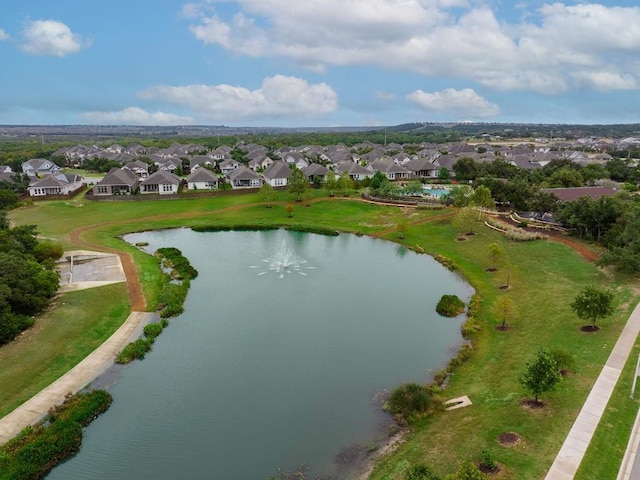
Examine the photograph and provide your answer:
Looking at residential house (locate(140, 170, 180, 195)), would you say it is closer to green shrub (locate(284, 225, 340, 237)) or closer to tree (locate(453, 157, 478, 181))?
green shrub (locate(284, 225, 340, 237))

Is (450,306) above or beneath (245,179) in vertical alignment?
beneath

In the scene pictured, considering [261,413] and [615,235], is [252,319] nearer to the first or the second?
[261,413]

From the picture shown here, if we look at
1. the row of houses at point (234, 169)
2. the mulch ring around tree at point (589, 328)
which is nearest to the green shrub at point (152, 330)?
the mulch ring around tree at point (589, 328)

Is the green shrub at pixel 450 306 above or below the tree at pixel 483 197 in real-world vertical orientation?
below

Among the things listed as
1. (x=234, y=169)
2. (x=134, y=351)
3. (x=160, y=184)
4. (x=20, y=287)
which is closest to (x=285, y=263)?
(x=134, y=351)

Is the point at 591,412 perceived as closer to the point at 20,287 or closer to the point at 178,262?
the point at 20,287

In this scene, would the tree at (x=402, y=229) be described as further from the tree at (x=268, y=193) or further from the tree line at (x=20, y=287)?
the tree line at (x=20, y=287)
